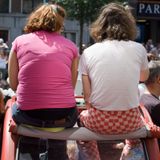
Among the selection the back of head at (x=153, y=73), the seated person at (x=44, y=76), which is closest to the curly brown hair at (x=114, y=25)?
the seated person at (x=44, y=76)

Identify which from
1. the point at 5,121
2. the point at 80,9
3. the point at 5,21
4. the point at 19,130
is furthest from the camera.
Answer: the point at 5,21

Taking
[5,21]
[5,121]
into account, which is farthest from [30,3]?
[5,121]

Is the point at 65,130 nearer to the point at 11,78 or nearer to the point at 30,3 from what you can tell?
the point at 11,78

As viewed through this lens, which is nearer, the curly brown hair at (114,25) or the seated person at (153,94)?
the curly brown hair at (114,25)

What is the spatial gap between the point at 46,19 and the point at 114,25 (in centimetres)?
48

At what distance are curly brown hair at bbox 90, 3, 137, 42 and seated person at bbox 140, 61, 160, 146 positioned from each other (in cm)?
73

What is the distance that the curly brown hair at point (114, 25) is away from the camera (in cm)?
374

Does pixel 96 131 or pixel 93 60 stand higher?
pixel 93 60

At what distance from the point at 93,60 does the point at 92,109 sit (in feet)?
1.11

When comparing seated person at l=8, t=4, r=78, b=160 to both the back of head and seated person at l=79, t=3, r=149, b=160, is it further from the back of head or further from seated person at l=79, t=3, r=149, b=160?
the back of head

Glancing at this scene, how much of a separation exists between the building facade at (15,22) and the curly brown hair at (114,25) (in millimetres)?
29292

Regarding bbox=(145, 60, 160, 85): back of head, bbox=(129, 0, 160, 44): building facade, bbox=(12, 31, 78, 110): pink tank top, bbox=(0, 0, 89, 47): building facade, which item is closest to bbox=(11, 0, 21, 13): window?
bbox=(0, 0, 89, 47): building facade

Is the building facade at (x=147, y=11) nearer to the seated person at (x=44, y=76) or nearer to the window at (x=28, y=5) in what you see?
the window at (x=28, y=5)

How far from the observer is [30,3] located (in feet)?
117
